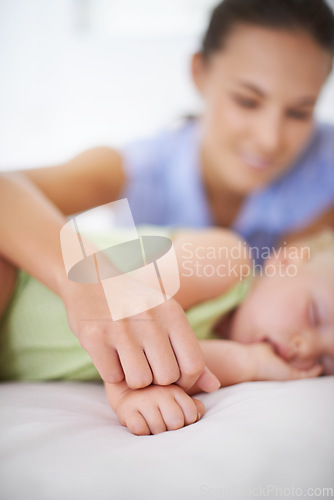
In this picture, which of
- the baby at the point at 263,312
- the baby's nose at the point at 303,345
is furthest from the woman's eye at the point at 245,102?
the baby's nose at the point at 303,345

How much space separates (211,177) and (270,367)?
623mm

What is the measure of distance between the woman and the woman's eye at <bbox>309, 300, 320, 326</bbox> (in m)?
0.19

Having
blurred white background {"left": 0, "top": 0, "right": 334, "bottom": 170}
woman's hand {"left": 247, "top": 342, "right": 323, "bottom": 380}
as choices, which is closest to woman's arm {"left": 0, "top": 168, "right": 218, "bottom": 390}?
woman's hand {"left": 247, "top": 342, "right": 323, "bottom": 380}

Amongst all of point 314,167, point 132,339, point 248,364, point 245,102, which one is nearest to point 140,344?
point 132,339

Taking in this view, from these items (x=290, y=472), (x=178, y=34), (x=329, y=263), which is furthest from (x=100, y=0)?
(x=290, y=472)

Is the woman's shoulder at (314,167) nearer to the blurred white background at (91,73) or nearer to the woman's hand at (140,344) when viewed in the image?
the blurred white background at (91,73)

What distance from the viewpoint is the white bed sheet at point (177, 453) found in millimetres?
248

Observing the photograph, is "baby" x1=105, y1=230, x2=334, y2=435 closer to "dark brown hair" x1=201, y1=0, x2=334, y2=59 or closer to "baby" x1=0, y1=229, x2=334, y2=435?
"baby" x1=0, y1=229, x2=334, y2=435

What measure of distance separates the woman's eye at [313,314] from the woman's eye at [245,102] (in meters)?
0.46

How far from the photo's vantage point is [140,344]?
321mm

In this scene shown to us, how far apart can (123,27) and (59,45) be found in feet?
0.47

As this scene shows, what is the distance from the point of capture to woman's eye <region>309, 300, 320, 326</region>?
48cm

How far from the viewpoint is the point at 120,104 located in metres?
0.92

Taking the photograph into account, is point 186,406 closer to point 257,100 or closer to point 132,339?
point 132,339
